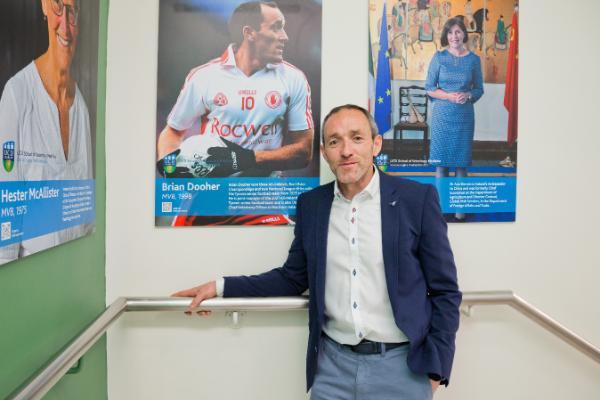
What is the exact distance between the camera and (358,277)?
1.45 meters

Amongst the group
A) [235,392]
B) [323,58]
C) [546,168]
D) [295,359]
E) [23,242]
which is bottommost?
[235,392]

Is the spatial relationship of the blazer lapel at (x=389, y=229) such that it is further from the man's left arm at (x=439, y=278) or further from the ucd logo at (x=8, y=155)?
the ucd logo at (x=8, y=155)

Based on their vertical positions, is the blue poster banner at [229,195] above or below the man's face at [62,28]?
below

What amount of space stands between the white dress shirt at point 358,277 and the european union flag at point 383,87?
1.33ft

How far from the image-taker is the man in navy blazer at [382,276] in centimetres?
139

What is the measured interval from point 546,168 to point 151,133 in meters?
1.91

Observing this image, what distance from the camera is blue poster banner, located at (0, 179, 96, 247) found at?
937mm

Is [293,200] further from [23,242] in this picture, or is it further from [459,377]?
[459,377]

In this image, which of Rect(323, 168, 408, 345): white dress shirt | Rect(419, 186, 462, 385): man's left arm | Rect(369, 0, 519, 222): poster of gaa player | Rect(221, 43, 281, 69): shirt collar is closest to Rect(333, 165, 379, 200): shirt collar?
Rect(323, 168, 408, 345): white dress shirt

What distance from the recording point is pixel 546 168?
75.2 inches

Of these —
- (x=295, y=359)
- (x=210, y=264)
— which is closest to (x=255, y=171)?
→ (x=210, y=264)

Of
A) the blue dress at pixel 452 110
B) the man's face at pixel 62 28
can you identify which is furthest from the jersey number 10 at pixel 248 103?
the blue dress at pixel 452 110

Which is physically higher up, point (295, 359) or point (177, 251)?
point (177, 251)

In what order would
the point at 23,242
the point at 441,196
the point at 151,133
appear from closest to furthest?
the point at 23,242 < the point at 151,133 < the point at 441,196
